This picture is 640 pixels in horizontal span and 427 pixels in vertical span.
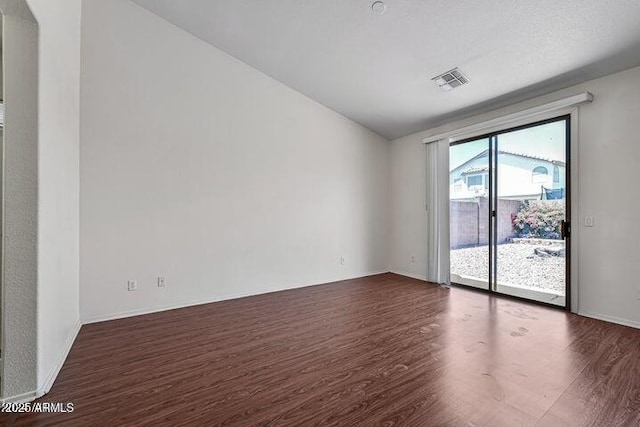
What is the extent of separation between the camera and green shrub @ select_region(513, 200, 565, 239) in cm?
370

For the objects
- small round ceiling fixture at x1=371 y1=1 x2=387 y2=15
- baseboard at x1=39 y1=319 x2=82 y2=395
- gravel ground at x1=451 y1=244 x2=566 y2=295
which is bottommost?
baseboard at x1=39 y1=319 x2=82 y2=395

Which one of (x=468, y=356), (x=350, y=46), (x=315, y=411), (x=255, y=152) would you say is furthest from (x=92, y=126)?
(x=468, y=356)

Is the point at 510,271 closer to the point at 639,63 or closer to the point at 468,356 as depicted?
the point at 468,356

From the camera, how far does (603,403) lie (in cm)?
179

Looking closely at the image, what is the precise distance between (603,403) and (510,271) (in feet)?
8.64

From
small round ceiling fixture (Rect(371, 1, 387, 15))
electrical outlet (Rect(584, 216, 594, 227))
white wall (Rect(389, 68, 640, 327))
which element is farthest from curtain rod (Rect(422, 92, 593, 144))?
small round ceiling fixture (Rect(371, 1, 387, 15))

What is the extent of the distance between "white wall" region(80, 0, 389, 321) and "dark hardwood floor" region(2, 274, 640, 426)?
66 cm

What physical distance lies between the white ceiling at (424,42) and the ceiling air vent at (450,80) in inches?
3.2

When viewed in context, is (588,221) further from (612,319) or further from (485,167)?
(485,167)

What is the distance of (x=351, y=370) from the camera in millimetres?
2172

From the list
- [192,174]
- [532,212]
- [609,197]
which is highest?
[192,174]

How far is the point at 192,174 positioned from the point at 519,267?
475 centimetres

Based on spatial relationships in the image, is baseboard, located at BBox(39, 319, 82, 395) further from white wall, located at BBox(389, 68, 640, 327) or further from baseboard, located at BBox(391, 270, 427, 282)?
white wall, located at BBox(389, 68, 640, 327)

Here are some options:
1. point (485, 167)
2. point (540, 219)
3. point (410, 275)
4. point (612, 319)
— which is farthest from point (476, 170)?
point (612, 319)
